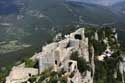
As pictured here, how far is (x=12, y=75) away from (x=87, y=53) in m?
13.1

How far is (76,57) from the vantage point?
60.3 meters

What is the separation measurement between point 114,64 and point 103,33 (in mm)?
10104

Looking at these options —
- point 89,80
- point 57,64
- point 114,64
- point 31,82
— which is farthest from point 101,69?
point 31,82

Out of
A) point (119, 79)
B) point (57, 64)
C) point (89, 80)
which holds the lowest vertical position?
Result: point (119, 79)

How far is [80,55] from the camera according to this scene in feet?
202

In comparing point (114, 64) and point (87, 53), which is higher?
point (87, 53)

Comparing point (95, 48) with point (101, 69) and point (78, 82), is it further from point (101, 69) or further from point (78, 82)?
point (78, 82)

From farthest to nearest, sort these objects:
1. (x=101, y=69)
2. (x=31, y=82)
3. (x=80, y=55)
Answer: (x=101, y=69)
(x=80, y=55)
(x=31, y=82)

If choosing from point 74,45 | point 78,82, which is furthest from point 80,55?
point 78,82

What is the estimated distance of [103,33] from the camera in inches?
3191

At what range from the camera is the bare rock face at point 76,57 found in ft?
183

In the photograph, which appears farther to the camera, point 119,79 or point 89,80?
point 119,79

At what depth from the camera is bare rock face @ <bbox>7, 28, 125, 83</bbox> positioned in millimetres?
55844

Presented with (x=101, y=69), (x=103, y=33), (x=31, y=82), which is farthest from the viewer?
(x=103, y=33)
